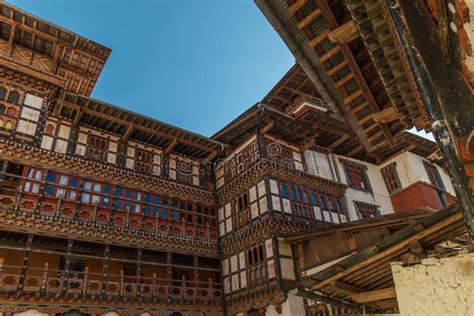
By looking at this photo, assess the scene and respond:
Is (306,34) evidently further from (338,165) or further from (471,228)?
(338,165)

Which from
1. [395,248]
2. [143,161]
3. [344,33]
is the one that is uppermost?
[143,161]

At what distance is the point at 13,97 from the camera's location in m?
18.9

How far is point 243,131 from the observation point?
24531 millimetres

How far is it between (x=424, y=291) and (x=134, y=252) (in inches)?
746

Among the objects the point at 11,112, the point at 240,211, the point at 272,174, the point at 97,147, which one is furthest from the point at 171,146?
the point at 11,112

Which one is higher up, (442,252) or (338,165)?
(338,165)

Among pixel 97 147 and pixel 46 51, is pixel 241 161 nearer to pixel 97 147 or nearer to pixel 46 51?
pixel 97 147

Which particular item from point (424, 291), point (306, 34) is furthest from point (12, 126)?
point (424, 291)

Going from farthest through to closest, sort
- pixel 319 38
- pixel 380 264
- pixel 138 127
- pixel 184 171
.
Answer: pixel 184 171, pixel 138 127, pixel 319 38, pixel 380 264

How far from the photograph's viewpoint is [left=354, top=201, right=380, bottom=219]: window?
25422mm

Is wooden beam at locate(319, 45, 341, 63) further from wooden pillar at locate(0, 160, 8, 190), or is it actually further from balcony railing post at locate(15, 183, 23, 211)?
wooden pillar at locate(0, 160, 8, 190)

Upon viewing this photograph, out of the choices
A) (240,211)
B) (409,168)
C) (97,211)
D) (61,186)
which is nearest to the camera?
(61,186)

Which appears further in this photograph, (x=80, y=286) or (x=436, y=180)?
(x=436, y=180)

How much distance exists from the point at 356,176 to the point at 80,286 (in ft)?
66.6
